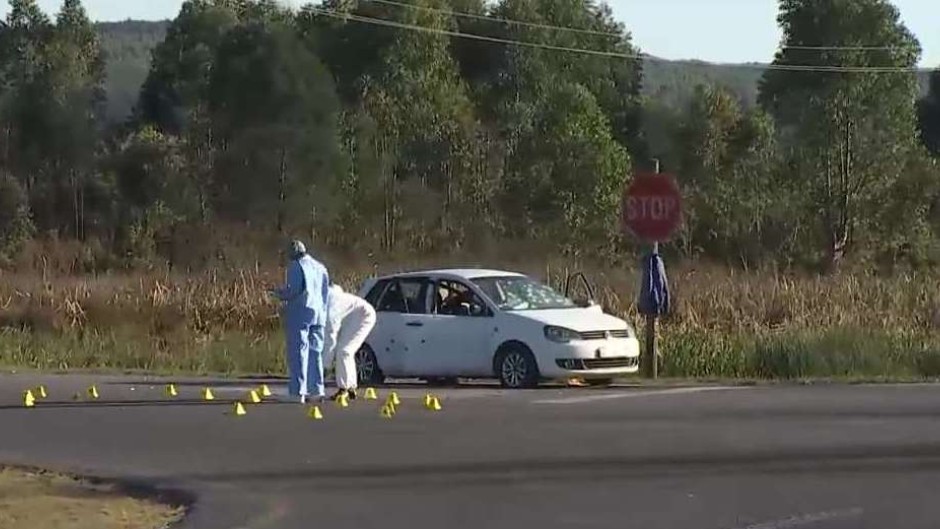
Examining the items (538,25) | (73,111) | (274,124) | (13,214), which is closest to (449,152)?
(274,124)

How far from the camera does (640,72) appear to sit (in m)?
76.5

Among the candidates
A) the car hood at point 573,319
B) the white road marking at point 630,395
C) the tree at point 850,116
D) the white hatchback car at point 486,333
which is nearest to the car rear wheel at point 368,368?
the white hatchback car at point 486,333

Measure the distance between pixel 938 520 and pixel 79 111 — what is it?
58.0m

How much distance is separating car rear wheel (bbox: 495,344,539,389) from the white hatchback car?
12mm

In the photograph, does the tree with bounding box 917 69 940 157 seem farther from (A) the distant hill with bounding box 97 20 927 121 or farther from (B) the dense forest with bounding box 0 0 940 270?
(B) the dense forest with bounding box 0 0 940 270

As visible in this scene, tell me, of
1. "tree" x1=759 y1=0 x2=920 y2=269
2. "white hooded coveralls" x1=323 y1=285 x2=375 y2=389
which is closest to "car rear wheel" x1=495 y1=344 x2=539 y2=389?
"white hooded coveralls" x1=323 y1=285 x2=375 y2=389

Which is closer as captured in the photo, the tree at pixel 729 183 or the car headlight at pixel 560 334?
the car headlight at pixel 560 334

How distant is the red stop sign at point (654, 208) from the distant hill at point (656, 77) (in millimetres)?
41029

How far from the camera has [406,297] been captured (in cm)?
2366

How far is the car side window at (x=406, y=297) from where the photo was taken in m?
23.5

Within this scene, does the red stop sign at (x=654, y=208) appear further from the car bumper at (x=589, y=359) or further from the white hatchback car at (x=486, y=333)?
the car bumper at (x=589, y=359)

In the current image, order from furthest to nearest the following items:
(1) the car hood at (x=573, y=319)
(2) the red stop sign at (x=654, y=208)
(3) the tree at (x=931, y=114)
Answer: (3) the tree at (x=931, y=114) < (2) the red stop sign at (x=654, y=208) < (1) the car hood at (x=573, y=319)

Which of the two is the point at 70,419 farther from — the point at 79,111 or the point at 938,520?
the point at 79,111

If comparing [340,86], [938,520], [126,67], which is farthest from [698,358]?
[126,67]
